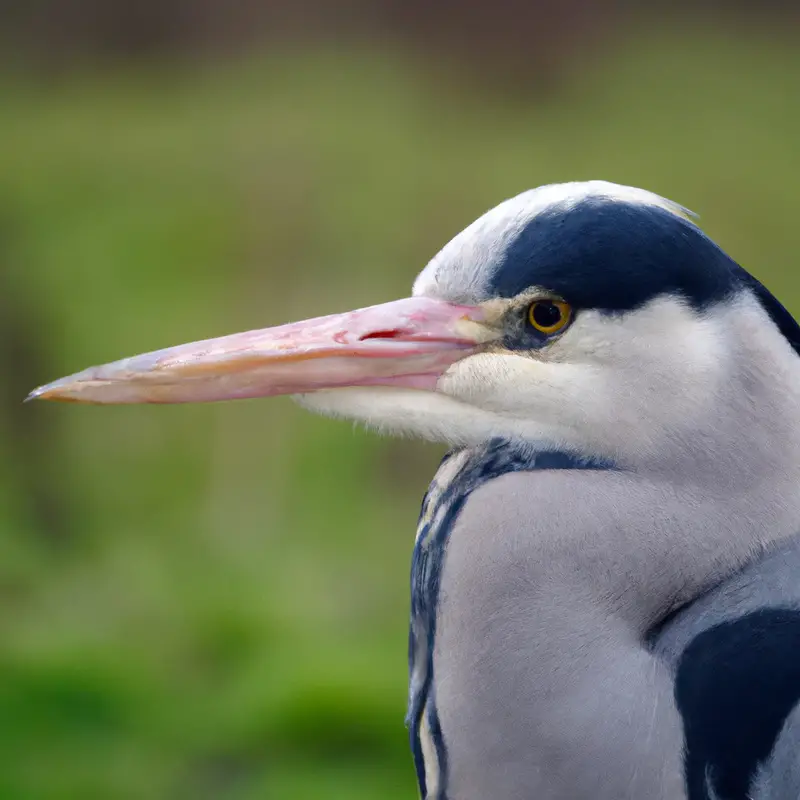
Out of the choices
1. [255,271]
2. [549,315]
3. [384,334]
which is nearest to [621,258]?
[549,315]

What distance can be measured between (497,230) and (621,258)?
0.41ft

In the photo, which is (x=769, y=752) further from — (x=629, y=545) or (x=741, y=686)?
(x=629, y=545)

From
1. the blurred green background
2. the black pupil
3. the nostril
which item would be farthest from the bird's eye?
the blurred green background

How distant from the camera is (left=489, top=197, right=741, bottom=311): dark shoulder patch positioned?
114 cm

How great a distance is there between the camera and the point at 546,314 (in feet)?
3.90

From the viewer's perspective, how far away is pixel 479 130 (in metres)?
8.11

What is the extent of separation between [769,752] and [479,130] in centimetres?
726

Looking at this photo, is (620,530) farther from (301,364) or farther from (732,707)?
(301,364)

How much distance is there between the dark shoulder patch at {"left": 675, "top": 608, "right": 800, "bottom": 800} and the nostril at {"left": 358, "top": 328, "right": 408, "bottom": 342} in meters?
0.40

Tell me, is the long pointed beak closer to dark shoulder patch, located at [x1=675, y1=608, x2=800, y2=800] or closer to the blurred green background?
dark shoulder patch, located at [x1=675, y1=608, x2=800, y2=800]

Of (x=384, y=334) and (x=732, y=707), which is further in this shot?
(x=384, y=334)

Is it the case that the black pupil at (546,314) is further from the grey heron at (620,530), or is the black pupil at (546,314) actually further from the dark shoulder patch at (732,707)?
the dark shoulder patch at (732,707)

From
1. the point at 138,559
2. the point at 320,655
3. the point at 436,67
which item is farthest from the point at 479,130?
the point at 320,655

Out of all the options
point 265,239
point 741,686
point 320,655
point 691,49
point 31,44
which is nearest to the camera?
point 741,686
